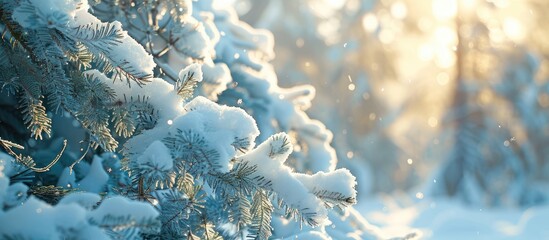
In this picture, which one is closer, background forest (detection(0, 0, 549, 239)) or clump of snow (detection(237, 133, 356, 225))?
background forest (detection(0, 0, 549, 239))

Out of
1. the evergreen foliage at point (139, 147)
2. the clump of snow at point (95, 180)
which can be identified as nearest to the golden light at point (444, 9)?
the clump of snow at point (95, 180)

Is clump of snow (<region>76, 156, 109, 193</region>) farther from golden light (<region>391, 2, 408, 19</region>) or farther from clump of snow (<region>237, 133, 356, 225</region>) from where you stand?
golden light (<region>391, 2, 408, 19</region>)

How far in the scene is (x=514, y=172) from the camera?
19203 millimetres

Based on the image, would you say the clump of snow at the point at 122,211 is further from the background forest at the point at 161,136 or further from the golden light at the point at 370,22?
the golden light at the point at 370,22

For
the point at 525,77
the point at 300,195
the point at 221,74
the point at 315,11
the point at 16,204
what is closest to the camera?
the point at 16,204

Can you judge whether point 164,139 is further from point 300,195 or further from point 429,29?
point 429,29

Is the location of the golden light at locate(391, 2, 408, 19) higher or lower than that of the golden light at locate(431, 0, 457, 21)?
lower

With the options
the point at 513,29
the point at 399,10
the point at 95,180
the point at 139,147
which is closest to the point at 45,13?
the point at 139,147

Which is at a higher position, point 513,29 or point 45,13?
point 513,29

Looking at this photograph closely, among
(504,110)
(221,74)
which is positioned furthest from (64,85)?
(504,110)

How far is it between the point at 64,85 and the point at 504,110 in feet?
59.7

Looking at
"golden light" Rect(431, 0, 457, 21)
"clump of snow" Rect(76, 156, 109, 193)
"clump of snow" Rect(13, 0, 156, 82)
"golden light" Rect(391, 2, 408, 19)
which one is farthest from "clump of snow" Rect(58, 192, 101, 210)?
"golden light" Rect(391, 2, 408, 19)

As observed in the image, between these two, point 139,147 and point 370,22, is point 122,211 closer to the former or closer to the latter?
point 139,147

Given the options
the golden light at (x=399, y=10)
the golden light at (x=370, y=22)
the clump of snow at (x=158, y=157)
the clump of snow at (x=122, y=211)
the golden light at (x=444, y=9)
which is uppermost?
the golden light at (x=444, y=9)
